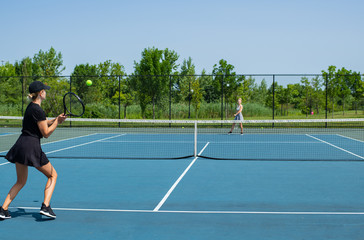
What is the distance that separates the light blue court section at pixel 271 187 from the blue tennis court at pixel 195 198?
0.01m

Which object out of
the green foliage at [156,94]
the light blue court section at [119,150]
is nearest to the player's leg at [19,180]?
the light blue court section at [119,150]

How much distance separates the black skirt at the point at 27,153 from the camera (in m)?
4.48

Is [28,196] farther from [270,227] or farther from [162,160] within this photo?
[162,160]

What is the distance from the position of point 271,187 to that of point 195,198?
143cm

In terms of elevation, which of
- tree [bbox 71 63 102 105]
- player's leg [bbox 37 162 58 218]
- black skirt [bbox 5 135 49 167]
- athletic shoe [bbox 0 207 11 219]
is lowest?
athletic shoe [bbox 0 207 11 219]

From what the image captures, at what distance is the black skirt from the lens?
4.48 meters

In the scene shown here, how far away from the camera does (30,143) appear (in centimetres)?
453

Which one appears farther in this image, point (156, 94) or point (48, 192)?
point (156, 94)

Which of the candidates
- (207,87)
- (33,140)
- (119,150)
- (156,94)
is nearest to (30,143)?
(33,140)

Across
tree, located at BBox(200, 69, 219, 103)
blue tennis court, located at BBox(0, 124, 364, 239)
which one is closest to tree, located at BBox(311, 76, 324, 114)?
tree, located at BBox(200, 69, 219, 103)

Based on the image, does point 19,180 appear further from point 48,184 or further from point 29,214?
point 29,214

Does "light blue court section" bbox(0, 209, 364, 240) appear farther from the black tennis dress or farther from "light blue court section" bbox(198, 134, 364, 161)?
"light blue court section" bbox(198, 134, 364, 161)

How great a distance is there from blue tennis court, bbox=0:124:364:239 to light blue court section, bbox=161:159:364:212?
0.01m

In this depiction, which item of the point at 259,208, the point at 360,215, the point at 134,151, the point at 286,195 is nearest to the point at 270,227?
the point at 259,208
